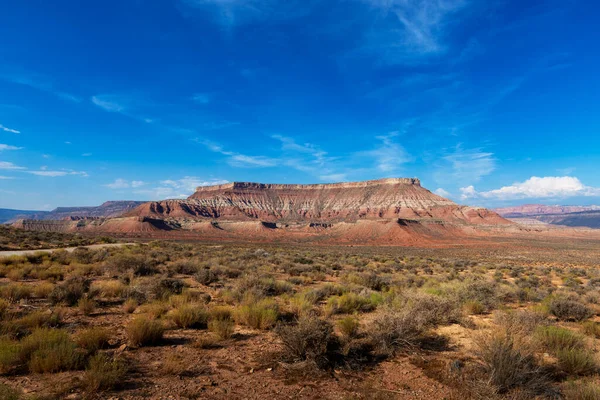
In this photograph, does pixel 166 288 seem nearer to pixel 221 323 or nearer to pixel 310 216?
pixel 221 323

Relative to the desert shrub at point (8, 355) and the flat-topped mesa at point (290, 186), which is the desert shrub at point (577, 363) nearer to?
the desert shrub at point (8, 355)

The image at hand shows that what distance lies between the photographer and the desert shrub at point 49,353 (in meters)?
4.85

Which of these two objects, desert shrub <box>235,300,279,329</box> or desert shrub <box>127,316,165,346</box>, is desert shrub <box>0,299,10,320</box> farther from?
desert shrub <box>235,300,279,329</box>

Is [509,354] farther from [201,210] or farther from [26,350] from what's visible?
[201,210]

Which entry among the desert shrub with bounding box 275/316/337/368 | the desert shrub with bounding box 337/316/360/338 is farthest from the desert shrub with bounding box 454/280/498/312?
the desert shrub with bounding box 275/316/337/368

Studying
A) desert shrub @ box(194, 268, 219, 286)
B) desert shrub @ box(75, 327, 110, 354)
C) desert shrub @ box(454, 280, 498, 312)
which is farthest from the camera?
desert shrub @ box(194, 268, 219, 286)

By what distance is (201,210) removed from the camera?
521 ft

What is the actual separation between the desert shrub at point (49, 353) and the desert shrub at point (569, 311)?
43.6 ft

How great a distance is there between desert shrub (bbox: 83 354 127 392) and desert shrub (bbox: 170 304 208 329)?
2575 mm

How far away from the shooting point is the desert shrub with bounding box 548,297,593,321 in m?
9.71

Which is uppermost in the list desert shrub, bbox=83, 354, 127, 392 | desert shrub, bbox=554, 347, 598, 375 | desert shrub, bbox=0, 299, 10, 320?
desert shrub, bbox=0, 299, 10, 320

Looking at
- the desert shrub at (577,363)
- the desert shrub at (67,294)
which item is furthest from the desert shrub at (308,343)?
the desert shrub at (67,294)

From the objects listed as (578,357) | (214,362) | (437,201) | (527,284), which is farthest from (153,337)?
(437,201)

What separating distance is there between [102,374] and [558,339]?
8940mm
